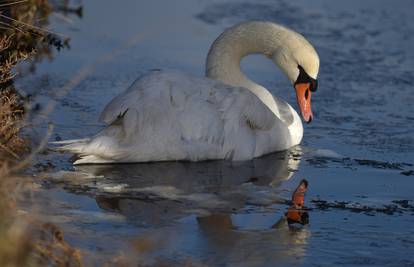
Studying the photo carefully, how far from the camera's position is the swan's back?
25.4 feet

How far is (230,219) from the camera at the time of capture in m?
6.50

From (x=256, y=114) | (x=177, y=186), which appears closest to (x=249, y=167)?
(x=256, y=114)

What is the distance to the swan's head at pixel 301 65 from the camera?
8.85 meters

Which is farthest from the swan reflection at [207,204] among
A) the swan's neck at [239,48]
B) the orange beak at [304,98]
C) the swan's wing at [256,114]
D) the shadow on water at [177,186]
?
the swan's neck at [239,48]

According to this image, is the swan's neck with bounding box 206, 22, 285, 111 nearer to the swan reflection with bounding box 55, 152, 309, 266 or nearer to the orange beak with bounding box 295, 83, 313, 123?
the orange beak with bounding box 295, 83, 313, 123

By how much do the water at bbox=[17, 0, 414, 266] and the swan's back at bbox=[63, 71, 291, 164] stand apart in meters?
0.12

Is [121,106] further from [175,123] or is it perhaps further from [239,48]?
[239,48]

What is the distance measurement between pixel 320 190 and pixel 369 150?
132 centimetres

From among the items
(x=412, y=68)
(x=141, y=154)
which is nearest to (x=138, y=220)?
(x=141, y=154)

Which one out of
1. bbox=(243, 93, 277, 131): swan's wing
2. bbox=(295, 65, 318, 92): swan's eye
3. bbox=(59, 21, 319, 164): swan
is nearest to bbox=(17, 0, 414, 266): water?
bbox=(59, 21, 319, 164): swan

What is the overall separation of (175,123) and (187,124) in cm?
10

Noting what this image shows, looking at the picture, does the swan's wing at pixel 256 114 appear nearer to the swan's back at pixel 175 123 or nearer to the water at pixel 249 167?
the swan's back at pixel 175 123

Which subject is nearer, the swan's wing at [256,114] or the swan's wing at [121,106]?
the swan's wing at [121,106]

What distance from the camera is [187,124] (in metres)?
7.84
